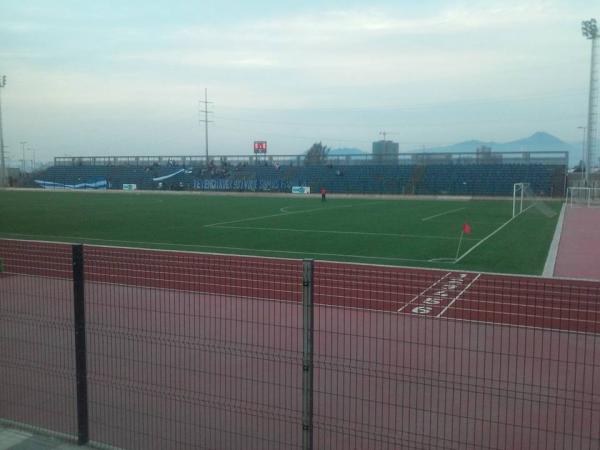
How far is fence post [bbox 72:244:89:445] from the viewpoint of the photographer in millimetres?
5441

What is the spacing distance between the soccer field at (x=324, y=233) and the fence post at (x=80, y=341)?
13.3m

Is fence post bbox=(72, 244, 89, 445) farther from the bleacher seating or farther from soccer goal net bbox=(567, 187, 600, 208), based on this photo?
the bleacher seating

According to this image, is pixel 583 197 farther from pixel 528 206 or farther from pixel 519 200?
pixel 528 206

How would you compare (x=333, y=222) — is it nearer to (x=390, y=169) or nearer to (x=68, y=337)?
(x=68, y=337)

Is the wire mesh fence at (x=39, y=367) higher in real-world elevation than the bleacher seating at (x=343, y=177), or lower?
lower

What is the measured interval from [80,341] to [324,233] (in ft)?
68.1

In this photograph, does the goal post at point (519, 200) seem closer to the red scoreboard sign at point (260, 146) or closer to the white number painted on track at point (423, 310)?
the white number painted on track at point (423, 310)

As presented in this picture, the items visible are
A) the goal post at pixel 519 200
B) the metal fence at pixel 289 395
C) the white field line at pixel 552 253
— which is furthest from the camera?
the goal post at pixel 519 200

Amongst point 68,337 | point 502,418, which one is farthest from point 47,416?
point 502,418

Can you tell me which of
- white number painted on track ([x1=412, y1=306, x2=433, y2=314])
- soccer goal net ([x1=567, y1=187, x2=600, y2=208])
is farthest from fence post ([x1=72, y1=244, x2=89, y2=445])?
soccer goal net ([x1=567, y1=187, x2=600, y2=208])

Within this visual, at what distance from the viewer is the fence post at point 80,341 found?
5.44m

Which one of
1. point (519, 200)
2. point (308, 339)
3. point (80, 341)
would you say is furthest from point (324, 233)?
point (519, 200)

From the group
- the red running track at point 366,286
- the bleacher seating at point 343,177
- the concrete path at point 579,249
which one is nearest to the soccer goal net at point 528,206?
the concrete path at point 579,249

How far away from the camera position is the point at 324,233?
2598 centimetres
